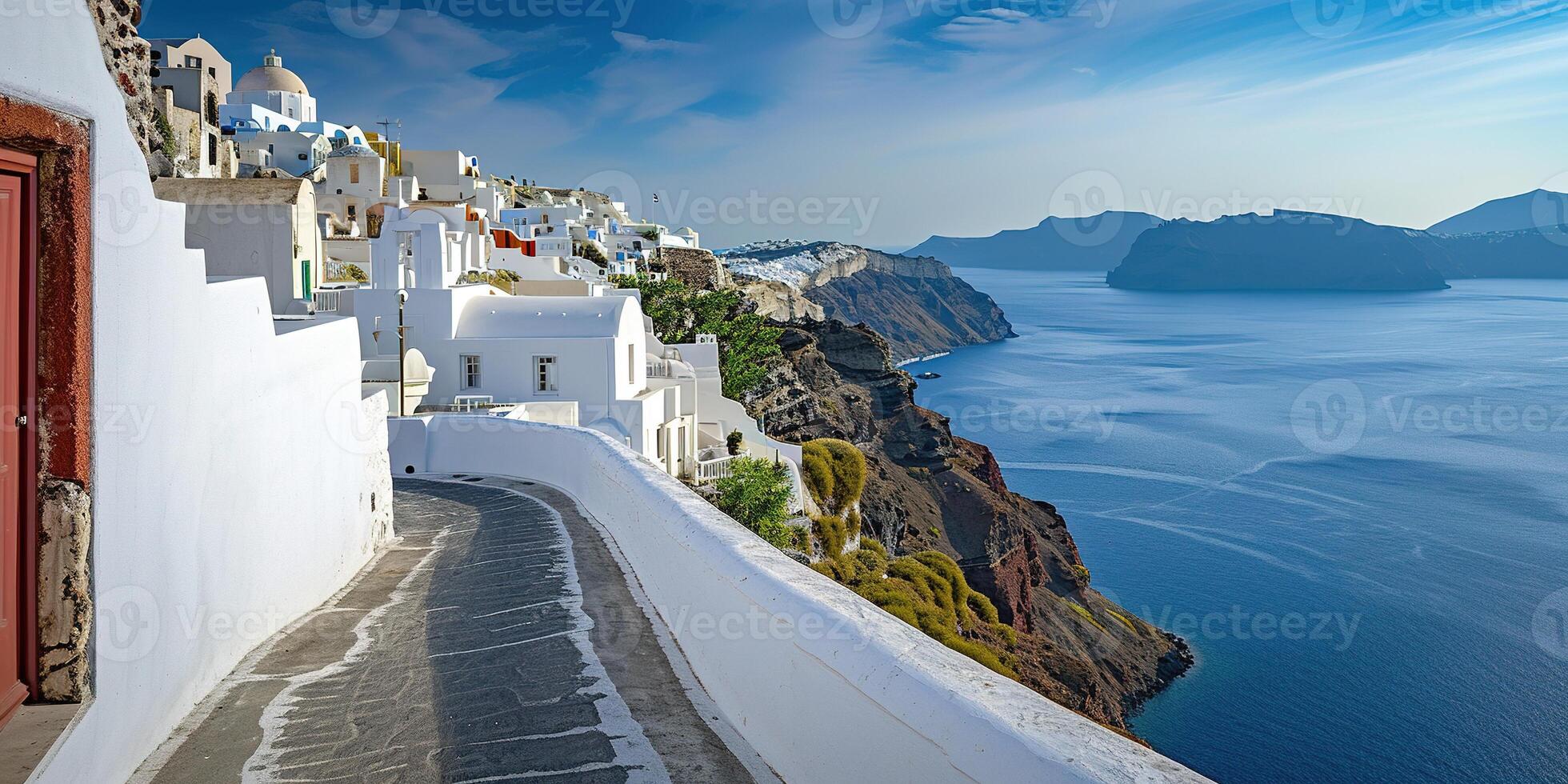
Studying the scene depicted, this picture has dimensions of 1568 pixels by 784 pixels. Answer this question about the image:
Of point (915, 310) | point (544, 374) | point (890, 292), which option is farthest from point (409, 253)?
point (890, 292)

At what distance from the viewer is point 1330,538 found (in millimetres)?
48625

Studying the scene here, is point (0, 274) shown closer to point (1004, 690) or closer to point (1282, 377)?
point (1004, 690)

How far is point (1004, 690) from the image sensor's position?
281cm

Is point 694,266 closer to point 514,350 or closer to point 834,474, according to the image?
point 834,474

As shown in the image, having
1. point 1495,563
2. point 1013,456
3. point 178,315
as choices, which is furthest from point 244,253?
point 1013,456

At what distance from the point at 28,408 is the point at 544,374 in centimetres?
1931

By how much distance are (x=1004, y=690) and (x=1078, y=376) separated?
102m

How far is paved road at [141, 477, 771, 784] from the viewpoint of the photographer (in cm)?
361

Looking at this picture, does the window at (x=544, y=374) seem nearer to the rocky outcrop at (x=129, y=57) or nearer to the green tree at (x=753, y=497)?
the green tree at (x=753, y=497)

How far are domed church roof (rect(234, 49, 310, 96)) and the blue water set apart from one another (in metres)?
51.6

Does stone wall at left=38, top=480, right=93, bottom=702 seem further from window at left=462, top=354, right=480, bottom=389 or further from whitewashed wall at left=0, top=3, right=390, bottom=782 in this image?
window at left=462, top=354, right=480, bottom=389

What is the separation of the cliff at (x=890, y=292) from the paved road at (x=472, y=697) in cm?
13228

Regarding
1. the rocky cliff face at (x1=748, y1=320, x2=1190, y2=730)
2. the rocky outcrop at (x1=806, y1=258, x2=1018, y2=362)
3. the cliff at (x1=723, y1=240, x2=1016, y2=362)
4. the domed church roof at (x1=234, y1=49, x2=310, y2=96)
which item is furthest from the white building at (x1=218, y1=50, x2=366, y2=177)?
the rocky outcrop at (x1=806, y1=258, x2=1018, y2=362)

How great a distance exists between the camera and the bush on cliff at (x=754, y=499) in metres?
22.4
